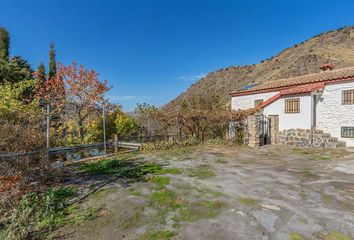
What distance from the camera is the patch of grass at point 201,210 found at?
15.0 ft

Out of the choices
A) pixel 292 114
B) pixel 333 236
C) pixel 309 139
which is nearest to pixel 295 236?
pixel 333 236

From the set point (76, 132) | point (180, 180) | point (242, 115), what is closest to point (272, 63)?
point (242, 115)

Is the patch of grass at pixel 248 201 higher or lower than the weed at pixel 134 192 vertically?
lower

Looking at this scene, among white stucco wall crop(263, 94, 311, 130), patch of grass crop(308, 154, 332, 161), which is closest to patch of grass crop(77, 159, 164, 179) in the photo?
patch of grass crop(308, 154, 332, 161)

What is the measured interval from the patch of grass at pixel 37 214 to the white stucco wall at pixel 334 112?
14.9 meters

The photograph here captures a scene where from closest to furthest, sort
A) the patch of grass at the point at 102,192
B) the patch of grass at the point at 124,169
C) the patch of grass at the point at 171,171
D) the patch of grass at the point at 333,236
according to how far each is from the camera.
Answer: the patch of grass at the point at 333,236
the patch of grass at the point at 102,192
the patch of grass at the point at 124,169
the patch of grass at the point at 171,171

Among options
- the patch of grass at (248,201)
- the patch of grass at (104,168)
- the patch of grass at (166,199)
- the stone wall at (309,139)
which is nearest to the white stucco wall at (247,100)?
the stone wall at (309,139)

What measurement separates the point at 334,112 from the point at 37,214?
1601 cm

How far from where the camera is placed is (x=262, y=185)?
667 centimetres

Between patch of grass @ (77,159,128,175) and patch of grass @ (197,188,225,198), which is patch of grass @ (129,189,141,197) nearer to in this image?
patch of grass @ (197,188,225,198)

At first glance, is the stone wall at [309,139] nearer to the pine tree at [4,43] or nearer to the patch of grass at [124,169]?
the patch of grass at [124,169]

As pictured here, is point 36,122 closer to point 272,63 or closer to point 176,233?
point 176,233

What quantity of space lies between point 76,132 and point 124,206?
35.5 ft

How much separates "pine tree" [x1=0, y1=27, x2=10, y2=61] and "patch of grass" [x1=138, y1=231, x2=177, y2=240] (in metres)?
24.2
